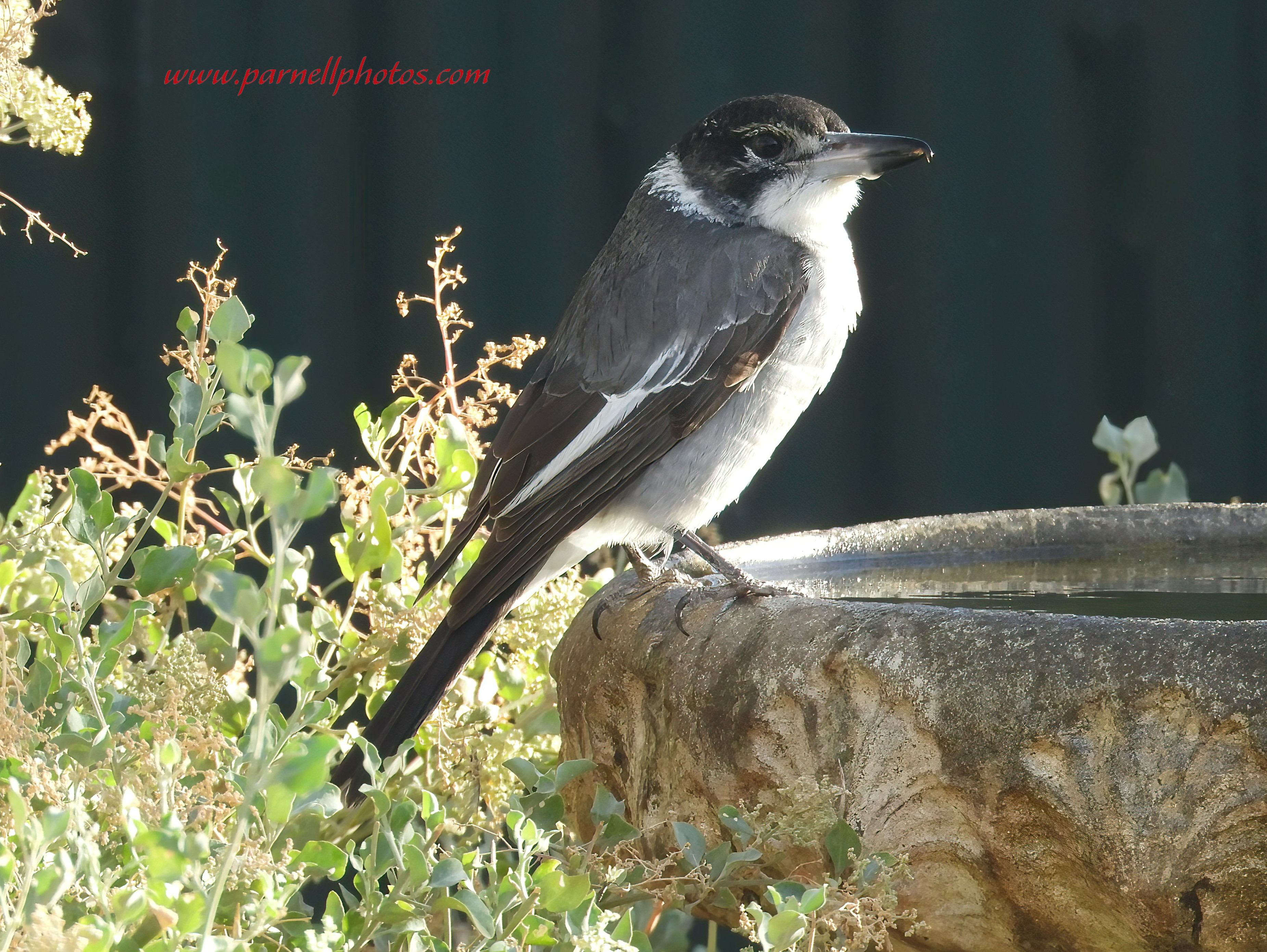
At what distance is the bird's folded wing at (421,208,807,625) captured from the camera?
153 centimetres

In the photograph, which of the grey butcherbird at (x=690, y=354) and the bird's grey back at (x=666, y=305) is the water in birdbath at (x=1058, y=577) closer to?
the grey butcherbird at (x=690, y=354)

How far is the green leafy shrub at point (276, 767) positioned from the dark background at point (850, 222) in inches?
53.2

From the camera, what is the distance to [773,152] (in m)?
1.87

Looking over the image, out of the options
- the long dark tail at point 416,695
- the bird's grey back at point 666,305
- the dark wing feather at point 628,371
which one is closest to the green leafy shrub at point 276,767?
the long dark tail at point 416,695

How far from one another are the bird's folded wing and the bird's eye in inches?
5.5

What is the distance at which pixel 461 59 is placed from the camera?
262cm

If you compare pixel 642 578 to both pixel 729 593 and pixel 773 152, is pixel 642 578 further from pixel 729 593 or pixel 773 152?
pixel 773 152

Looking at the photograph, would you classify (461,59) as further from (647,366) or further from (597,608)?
(597,608)

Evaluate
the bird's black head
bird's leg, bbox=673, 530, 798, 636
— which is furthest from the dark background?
bird's leg, bbox=673, 530, 798, 636

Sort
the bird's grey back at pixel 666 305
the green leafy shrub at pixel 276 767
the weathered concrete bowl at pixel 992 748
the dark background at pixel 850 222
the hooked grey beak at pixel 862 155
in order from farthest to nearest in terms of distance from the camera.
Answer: the dark background at pixel 850 222 → the hooked grey beak at pixel 862 155 → the bird's grey back at pixel 666 305 → the weathered concrete bowl at pixel 992 748 → the green leafy shrub at pixel 276 767

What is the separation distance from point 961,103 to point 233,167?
4.56 feet

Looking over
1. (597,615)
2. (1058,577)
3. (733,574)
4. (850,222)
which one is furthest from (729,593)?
(850,222)

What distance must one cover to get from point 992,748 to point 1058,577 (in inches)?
28.2

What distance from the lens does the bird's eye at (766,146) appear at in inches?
73.2
